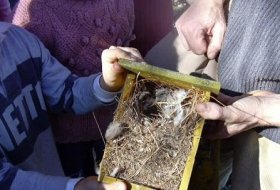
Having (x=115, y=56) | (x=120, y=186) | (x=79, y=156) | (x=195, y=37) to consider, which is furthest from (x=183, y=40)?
(x=79, y=156)

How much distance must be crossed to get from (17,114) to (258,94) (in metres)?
0.68

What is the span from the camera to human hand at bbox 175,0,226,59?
3.89 ft

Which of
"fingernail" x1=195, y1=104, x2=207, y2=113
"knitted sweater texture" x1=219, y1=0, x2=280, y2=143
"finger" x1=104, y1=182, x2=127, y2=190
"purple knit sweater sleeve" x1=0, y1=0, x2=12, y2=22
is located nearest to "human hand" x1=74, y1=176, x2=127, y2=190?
"finger" x1=104, y1=182, x2=127, y2=190

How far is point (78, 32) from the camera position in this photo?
1.37 meters

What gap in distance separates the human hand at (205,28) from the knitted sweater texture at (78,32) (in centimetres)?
28

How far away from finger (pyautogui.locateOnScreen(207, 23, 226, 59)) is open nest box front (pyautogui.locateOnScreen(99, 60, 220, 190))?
19cm

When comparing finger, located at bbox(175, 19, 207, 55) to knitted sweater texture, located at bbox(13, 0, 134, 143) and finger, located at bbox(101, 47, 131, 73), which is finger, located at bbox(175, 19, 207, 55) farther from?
knitted sweater texture, located at bbox(13, 0, 134, 143)

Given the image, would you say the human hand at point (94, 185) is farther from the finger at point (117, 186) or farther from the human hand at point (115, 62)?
the human hand at point (115, 62)

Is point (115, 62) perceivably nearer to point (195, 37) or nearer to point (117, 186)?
point (195, 37)

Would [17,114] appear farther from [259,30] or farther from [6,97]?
[259,30]

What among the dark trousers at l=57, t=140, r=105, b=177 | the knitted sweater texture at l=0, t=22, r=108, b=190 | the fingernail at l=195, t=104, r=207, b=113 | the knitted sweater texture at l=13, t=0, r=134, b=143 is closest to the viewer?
the fingernail at l=195, t=104, r=207, b=113

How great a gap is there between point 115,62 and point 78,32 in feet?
0.75

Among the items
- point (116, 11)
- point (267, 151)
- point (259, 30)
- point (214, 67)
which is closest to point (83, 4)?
point (116, 11)

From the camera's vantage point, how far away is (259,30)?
1022 mm
